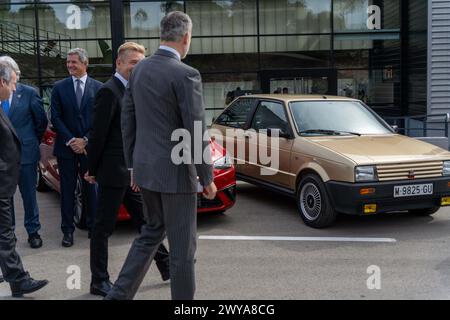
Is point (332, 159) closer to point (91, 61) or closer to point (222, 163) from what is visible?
point (222, 163)

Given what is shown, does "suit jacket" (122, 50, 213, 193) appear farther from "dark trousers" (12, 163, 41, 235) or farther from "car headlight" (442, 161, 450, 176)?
"car headlight" (442, 161, 450, 176)

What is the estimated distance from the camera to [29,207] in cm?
538

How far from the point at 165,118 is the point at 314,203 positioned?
326cm

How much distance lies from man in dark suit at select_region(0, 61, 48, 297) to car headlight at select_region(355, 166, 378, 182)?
322 cm

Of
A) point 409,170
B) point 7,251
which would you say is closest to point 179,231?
point 7,251

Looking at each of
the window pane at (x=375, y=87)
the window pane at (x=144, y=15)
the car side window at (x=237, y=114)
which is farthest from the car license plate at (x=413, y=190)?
the window pane at (x=144, y=15)

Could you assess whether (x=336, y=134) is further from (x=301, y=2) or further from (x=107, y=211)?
(x=301, y=2)

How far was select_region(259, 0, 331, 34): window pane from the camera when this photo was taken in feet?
57.3

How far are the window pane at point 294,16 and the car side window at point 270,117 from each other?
10609mm

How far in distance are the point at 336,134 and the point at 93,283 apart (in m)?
3.69

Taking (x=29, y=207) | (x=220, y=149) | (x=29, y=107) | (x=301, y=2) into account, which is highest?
(x=301, y=2)

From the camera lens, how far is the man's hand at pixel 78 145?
5211 mm

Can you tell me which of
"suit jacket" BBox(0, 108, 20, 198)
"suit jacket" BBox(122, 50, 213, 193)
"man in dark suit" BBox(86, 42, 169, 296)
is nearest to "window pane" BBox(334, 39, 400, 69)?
"man in dark suit" BBox(86, 42, 169, 296)
